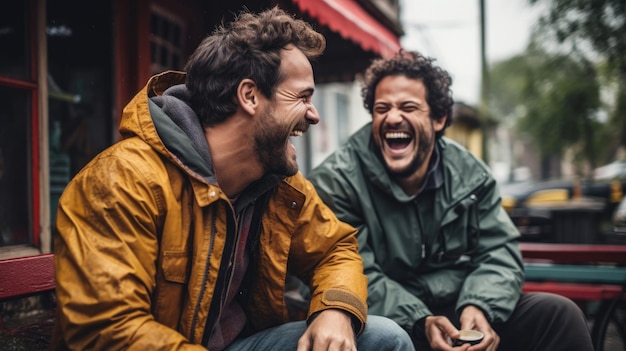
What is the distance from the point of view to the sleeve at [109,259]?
4.74 feet

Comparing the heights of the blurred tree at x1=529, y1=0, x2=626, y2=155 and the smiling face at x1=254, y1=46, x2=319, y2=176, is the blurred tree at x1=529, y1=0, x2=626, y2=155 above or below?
above

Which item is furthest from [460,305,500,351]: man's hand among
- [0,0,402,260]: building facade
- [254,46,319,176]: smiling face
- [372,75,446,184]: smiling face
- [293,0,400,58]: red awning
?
[293,0,400,58]: red awning

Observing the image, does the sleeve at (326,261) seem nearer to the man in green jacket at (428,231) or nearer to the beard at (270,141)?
the beard at (270,141)

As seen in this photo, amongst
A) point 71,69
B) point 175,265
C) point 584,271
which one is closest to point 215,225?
point 175,265

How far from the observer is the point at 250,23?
2.02 metres

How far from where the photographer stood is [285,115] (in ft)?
6.50

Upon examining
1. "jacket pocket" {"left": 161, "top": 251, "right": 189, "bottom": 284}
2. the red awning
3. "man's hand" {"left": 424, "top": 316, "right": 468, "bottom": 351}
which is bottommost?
"man's hand" {"left": 424, "top": 316, "right": 468, "bottom": 351}

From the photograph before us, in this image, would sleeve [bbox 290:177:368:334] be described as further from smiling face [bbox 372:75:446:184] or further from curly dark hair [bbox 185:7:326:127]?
smiling face [bbox 372:75:446:184]

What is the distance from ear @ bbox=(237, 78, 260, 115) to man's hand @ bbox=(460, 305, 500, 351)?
4.45 feet

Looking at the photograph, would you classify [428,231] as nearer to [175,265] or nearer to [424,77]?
[424,77]

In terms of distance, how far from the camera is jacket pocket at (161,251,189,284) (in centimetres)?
166

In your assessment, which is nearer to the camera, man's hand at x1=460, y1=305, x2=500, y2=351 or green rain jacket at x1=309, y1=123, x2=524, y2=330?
man's hand at x1=460, y1=305, x2=500, y2=351

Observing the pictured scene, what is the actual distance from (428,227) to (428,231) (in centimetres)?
2

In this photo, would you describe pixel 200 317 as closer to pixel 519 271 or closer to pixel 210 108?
pixel 210 108
